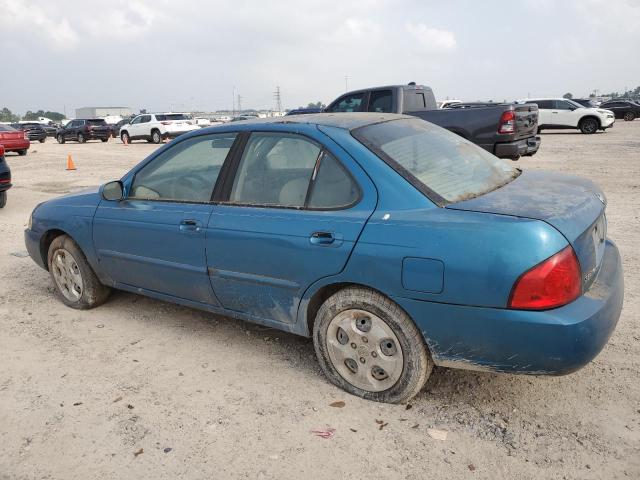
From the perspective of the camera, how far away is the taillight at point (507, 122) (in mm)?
9992

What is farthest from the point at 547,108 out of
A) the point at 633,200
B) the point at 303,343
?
the point at 303,343

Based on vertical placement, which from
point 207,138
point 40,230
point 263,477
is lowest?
point 263,477

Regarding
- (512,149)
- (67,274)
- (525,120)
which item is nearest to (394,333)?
(67,274)

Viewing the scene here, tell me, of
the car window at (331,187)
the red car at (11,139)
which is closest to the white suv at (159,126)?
the red car at (11,139)

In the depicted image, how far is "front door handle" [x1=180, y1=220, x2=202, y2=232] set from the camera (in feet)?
11.3

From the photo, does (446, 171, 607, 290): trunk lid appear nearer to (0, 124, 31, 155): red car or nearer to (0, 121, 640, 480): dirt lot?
(0, 121, 640, 480): dirt lot

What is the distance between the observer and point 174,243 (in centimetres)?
359

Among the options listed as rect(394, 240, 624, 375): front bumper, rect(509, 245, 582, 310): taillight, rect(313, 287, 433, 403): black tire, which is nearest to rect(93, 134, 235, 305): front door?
rect(313, 287, 433, 403): black tire

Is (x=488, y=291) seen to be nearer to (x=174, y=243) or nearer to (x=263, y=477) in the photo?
(x=263, y=477)

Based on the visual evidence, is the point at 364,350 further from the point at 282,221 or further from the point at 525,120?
the point at 525,120

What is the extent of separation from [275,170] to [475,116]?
7.89 m

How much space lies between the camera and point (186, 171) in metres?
3.85

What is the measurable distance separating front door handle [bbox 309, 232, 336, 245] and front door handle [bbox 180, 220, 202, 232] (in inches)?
35.0

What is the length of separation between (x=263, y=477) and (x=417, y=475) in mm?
683
